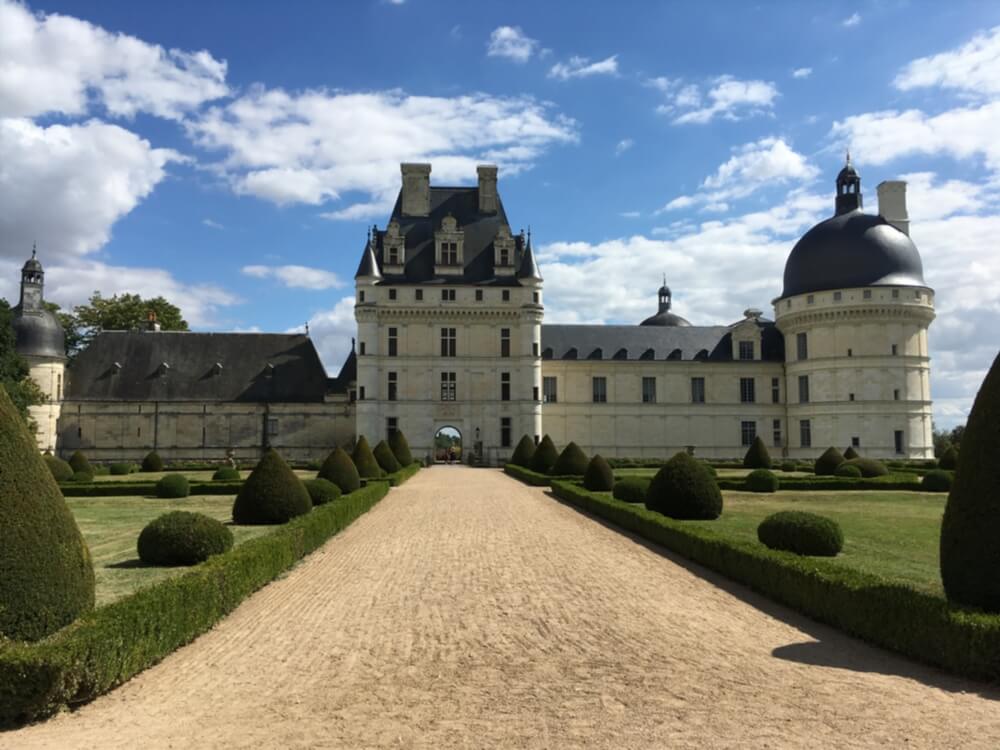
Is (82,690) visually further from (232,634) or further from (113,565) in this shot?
(113,565)

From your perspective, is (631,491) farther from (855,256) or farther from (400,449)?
(855,256)

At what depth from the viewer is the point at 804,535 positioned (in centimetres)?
1188

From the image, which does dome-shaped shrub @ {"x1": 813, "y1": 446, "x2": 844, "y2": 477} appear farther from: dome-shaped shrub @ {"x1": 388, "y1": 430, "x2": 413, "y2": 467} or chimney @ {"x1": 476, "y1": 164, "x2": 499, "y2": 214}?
chimney @ {"x1": 476, "y1": 164, "x2": 499, "y2": 214}

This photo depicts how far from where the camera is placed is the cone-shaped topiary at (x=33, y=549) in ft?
20.7

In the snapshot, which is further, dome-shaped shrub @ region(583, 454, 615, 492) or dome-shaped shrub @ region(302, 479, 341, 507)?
dome-shaped shrub @ region(583, 454, 615, 492)

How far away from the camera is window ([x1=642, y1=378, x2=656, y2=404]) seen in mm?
51250

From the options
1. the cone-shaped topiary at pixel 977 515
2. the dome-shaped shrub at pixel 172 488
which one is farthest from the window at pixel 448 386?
the cone-shaped topiary at pixel 977 515

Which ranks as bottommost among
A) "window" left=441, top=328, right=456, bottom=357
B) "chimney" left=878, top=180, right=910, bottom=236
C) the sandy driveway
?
the sandy driveway

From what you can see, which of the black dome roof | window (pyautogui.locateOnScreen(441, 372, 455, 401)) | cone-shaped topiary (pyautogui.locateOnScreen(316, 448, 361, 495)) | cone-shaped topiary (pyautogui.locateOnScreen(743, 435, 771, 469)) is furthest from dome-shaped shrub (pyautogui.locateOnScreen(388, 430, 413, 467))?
the black dome roof

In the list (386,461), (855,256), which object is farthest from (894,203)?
(386,461)

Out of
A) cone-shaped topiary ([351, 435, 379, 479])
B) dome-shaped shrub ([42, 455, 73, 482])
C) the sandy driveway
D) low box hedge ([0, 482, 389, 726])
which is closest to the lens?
the sandy driveway

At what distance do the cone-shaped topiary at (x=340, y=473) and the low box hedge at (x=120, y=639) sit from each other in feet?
37.7

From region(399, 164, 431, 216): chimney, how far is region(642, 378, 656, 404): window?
56.9ft

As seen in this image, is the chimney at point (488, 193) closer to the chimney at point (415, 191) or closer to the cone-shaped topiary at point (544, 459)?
the chimney at point (415, 191)
